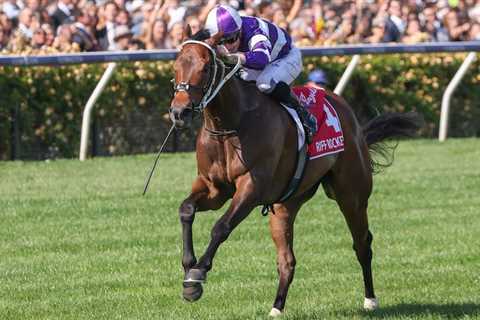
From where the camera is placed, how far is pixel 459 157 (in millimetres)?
14133

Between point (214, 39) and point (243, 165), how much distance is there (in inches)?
25.5

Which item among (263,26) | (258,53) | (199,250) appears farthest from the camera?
Result: (199,250)

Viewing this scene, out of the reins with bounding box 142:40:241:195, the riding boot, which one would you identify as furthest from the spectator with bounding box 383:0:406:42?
the reins with bounding box 142:40:241:195

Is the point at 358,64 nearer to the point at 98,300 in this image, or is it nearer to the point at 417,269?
the point at 417,269

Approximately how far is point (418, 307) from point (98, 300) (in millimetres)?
1824

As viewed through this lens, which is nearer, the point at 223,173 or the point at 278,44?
the point at 223,173

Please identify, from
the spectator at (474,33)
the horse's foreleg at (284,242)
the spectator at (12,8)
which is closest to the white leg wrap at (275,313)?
the horse's foreleg at (284,242)

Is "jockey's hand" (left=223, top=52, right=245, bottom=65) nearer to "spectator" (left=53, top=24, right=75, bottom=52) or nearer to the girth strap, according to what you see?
the girth strap

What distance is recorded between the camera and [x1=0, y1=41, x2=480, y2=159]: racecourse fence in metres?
12.5

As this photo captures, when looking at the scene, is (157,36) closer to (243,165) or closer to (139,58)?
(139,58)

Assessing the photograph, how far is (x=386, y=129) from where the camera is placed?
321 inches

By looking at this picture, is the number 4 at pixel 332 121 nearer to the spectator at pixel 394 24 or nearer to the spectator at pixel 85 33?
the spectator at pixel 85 33

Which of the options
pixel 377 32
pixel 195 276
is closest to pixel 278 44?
pixel 195 276

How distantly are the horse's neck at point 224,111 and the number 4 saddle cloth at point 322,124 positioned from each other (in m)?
0.56
